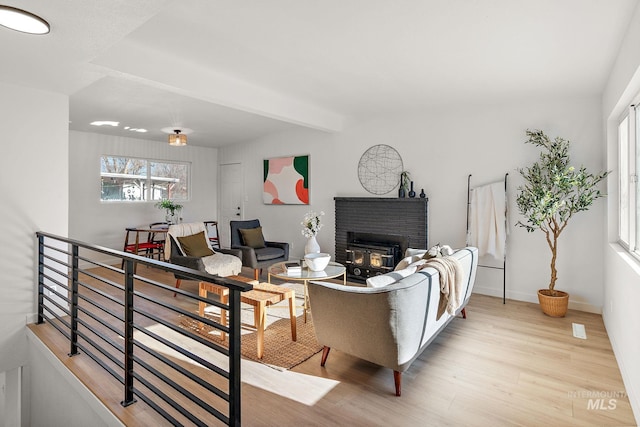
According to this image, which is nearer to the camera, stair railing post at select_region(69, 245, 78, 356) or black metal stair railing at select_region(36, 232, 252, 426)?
black metal stair railing at select_region(36, 232, 252, 426)

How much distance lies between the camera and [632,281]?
90.6 inches

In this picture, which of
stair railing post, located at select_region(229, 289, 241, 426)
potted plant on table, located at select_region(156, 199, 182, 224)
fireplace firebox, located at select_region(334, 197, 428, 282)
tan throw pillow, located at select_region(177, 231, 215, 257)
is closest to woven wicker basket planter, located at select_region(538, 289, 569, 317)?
fireplace firebox, located at select_region(334, 197, 428, 282)

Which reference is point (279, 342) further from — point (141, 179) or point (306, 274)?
point (141, 179)

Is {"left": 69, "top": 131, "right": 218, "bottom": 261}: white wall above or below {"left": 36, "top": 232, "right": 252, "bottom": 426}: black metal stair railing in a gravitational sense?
above

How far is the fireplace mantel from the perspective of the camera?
5.06 metres

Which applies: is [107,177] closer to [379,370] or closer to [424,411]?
[379,370]

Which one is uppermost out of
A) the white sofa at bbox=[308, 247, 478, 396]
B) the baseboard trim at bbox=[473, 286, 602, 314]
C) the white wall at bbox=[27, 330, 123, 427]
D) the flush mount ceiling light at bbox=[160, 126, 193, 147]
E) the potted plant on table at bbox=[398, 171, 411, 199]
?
the flush mount ceiling light at bbox=[160, 126, 193, 147]

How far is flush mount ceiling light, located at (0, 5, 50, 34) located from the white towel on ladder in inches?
174

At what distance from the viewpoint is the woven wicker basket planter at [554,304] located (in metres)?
3.77

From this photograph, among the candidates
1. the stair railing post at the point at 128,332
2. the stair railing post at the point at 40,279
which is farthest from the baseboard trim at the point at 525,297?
the stair railing post at the point at 40,279

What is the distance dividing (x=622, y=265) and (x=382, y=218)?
120 inches

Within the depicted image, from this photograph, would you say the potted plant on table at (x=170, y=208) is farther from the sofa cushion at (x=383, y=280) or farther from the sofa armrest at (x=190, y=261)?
the sofa cushion at (x=383, y=280)

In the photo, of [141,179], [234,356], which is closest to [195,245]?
[141,179]

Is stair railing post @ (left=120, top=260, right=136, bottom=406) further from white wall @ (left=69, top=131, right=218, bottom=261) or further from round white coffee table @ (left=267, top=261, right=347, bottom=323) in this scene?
white wall @ (left=69, top=131, right=218, bottom=261)
